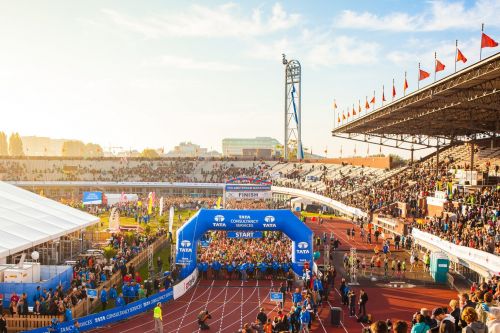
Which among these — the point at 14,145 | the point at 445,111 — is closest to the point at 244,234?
the point at 445,111

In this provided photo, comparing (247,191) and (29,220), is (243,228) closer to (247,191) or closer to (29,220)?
(29,220)

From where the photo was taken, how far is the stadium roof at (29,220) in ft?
67.8

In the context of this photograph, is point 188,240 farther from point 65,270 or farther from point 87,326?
point 87,326

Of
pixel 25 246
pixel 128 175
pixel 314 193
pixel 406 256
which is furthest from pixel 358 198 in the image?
pixel 128 175

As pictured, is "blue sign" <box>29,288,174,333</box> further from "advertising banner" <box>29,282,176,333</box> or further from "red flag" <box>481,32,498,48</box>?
"red flag" <box>481,32,498,48</box>

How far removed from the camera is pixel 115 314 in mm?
16969

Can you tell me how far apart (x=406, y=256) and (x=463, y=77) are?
40.3 feet

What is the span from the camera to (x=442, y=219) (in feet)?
91.2

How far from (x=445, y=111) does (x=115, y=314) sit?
2639 cm

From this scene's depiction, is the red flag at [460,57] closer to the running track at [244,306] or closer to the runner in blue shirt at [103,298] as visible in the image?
the running track at [244,306]

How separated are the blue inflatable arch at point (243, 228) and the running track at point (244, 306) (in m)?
1.56

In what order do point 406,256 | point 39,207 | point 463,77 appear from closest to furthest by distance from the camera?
point 463,77 < point 39,207 < point 406,256

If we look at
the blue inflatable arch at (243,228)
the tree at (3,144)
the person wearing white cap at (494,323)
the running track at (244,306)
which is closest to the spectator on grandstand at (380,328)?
the person wearing white cap at (494,323)

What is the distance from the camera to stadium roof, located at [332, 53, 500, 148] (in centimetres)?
2284
